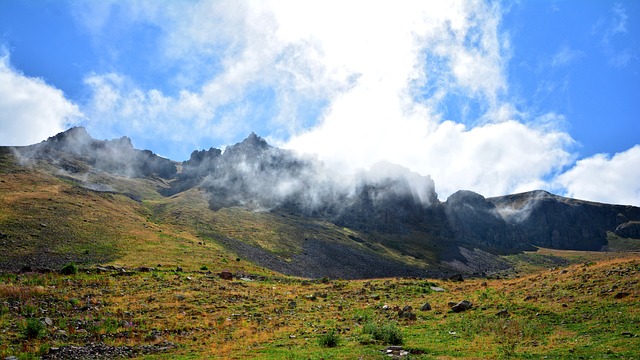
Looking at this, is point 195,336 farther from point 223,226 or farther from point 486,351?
point 223,226

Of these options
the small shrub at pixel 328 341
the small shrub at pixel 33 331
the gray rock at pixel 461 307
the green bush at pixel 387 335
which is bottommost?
the small shrub at pixel 33 331

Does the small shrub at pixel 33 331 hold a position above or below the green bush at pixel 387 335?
below

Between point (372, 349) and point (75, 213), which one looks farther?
point (75, 213)

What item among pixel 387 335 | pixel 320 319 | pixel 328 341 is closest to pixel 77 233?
pixel 320 319

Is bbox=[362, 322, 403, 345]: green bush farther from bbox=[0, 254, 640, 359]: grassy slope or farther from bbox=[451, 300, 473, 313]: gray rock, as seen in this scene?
bbox=[451, 300, 473, 313]: gray rock

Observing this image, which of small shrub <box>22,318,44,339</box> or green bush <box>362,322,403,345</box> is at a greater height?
green bush <box>362,322,403,345</box>

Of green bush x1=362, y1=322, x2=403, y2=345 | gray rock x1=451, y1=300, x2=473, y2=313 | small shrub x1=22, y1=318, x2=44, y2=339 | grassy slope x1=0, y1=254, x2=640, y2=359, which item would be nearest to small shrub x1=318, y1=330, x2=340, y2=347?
grassy slope x1=0, y1=254, x2=640, y2=359

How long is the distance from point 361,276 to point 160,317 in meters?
94.5

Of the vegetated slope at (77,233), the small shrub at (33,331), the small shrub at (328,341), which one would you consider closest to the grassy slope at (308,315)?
the small shrub at (33,331)

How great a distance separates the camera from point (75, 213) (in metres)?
101

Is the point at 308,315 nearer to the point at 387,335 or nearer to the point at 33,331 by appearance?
the point at 387,335

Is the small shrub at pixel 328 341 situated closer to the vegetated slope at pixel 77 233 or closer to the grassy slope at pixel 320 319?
the grassy slope at pixel 320 319

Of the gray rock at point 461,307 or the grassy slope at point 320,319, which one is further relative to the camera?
the gray rock at point 461,307

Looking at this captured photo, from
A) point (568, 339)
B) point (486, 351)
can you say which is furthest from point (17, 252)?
point (568, 339)
